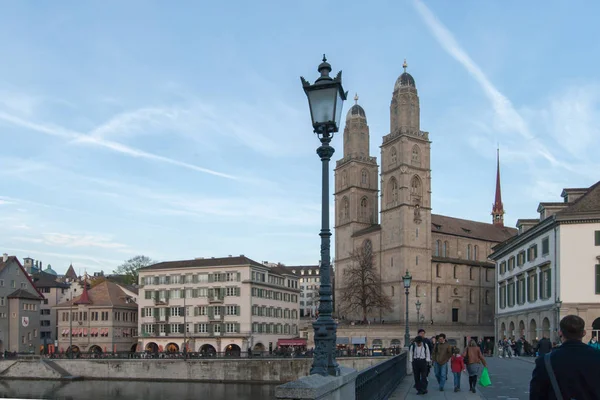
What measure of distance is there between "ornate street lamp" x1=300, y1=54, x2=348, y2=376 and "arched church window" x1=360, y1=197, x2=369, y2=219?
95.2 meters

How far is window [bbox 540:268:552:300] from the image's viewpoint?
4829cm

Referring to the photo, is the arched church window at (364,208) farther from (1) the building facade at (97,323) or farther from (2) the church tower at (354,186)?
(1) the building facade at (97,323)

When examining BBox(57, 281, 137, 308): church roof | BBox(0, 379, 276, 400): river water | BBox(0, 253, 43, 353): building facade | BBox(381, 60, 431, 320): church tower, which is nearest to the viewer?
BBox(0, 379, 276, 400): river water

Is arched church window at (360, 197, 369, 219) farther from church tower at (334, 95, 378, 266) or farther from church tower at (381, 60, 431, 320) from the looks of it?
church tower at (381, 60, 431, 320)

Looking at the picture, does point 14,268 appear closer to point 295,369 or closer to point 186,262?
point 186,262

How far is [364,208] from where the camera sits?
106375 millimetres

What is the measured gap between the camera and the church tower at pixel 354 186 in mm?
105125

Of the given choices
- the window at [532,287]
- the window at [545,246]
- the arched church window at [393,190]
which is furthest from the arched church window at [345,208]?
the window at [545,246]

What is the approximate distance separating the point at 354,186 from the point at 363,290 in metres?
19.6

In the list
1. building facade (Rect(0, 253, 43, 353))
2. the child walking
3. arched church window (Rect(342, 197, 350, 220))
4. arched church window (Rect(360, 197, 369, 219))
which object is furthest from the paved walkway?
arched church window (Rect(342, 197, 350, 220))

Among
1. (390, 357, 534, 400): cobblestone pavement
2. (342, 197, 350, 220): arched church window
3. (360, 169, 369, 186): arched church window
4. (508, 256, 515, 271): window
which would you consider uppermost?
(360, 169, 369, 186): arched church window

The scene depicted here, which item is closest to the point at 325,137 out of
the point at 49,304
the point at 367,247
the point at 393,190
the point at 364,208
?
the point at 393,190

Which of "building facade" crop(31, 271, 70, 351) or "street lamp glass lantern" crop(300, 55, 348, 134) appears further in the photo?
"building facade" crop(31, 271, 70, 351)

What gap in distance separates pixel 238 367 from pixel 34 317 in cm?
4142
